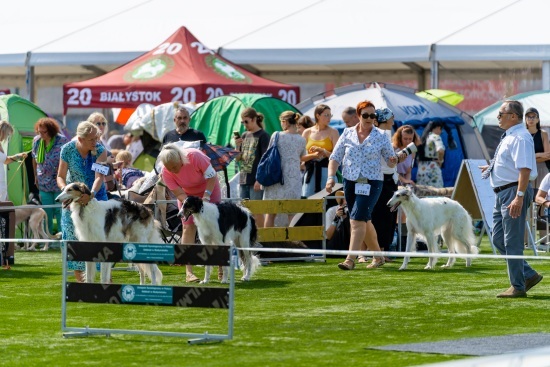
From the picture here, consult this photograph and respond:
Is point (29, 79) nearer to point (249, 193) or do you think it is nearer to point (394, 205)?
point (249, 193)

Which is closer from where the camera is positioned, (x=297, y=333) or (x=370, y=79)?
(x=297, y=333)

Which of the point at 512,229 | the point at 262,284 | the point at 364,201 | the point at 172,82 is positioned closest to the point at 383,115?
the point at 364,201

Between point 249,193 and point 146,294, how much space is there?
7.97m

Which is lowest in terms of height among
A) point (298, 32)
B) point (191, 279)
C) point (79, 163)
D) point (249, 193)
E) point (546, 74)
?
point (191, 279)

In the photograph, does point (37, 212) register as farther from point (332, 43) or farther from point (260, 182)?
point (332, 43)

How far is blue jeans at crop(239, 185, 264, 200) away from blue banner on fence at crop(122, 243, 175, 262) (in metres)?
7.71

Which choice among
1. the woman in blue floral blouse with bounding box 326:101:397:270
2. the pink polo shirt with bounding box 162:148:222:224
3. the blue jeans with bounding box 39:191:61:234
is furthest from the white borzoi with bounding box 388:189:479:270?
the blue jeans with bounding box 39:191:61:234

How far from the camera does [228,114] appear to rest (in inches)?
765

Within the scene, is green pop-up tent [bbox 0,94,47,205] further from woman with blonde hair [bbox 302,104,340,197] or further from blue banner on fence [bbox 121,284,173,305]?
blue banner on fence [bbox 121,284,173,305]

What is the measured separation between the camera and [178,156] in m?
11.8

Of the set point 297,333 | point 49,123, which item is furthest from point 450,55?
point 297,333

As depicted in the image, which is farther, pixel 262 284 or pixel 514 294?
pixel 262 284

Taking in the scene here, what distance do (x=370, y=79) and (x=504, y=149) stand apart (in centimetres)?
1735

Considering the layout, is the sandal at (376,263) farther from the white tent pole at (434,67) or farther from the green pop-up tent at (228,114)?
the white tent pole at (434,67)
